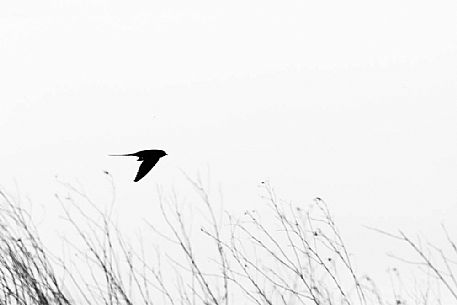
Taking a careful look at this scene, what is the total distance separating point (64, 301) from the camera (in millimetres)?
3971

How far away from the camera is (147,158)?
7.83 meters

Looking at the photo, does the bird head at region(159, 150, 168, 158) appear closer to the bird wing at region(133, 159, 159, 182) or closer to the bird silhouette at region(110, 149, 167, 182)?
the bird silhouette at region(110, 149, 167, 182)

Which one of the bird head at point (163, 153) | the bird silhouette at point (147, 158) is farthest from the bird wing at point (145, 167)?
the bird head at point (163, 153)

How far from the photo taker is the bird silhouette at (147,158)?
24.6 ft

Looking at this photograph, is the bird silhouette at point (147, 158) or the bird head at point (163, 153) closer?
the bird silhouette at point (147, 158)

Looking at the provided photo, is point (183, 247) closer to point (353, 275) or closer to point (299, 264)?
point (299, 264)

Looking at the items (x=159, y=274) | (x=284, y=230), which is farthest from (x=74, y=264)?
(x=284, y=230)

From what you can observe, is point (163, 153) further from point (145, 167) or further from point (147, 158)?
point (145, 167)

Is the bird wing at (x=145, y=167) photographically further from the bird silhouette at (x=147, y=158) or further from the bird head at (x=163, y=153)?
the bird head at (x=163, y=153)

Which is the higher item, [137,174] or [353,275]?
[137,174]

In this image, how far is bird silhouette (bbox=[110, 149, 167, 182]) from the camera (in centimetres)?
750

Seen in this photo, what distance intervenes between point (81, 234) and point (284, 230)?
1.05 m

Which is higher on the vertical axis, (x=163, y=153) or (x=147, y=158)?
(x=163, y=153)

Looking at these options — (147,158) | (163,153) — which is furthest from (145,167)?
(163,153)
